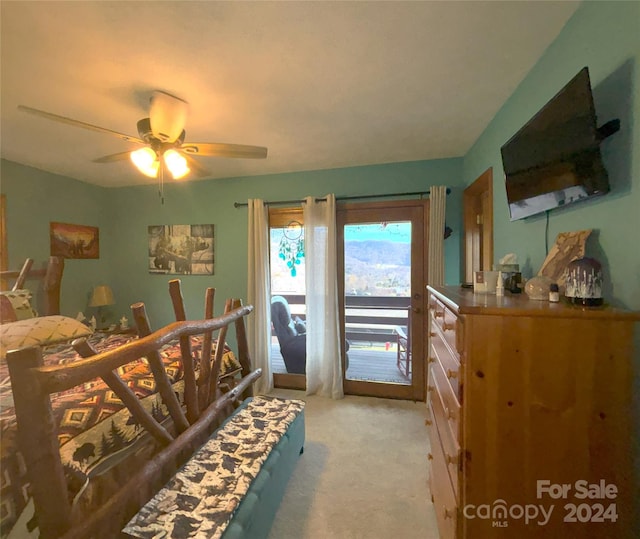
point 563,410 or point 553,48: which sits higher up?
point 553,48

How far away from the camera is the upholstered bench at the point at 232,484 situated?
1.18 meters

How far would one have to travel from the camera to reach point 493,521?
3.22 feet

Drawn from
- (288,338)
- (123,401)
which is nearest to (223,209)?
(288,338)

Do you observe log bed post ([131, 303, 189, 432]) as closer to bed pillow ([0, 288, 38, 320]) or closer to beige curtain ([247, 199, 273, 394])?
beige curtain ([247, 199, 273, 394])

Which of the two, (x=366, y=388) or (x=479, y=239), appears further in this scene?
(x=366, y=388)

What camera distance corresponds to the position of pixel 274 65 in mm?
1545

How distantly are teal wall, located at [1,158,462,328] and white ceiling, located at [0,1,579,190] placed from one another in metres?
0.65

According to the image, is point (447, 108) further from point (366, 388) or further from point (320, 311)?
point (366, 388)

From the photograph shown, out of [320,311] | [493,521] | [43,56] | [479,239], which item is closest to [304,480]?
[493,521]

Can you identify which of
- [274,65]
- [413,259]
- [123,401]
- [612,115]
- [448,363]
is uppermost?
[274,65]

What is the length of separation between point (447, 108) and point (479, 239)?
1.31m

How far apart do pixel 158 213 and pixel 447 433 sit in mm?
4030

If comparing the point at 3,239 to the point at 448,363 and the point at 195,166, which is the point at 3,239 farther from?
the point at 448,363

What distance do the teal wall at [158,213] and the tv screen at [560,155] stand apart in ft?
5.09
